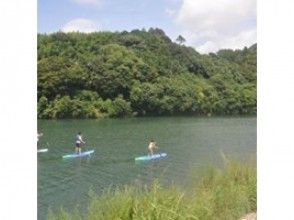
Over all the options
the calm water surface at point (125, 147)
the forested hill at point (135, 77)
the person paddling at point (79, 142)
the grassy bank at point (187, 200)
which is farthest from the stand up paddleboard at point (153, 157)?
the grassy bank at point (187, 200)

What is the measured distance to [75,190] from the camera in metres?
6.35

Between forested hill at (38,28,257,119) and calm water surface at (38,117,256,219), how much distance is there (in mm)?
300

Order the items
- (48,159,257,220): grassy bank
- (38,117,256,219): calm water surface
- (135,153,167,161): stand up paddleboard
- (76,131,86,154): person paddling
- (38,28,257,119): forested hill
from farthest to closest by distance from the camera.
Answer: (76,131,86,154): person paddling → (135,153,167,161): stand up paddleboard → (38,117,256,219): calm water surface → (38,28,257,119): forested hill → (48,159,257,220): grassy bank

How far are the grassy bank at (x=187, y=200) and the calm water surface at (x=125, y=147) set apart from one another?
2.09 metres

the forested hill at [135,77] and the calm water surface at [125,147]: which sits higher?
the forested hill at [135,77]

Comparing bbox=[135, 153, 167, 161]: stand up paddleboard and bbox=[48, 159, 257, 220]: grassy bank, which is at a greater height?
bbox=[48, 159, 257, 220]: grassy bank

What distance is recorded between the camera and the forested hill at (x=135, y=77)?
4.73 m

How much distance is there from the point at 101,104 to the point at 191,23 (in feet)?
22.5

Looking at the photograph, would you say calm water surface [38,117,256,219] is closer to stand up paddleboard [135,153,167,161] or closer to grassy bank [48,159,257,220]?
stand up paddleboard [135,153,167,161]

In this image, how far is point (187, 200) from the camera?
9.72 feet

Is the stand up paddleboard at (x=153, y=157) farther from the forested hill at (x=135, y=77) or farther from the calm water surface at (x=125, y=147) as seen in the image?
the forested hill at (x=135, y=77)

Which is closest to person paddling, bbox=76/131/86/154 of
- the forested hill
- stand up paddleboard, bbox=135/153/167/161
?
the forested hill

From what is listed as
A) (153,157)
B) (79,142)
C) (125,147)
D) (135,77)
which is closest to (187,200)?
(153,157)

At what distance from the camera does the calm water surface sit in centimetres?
721
